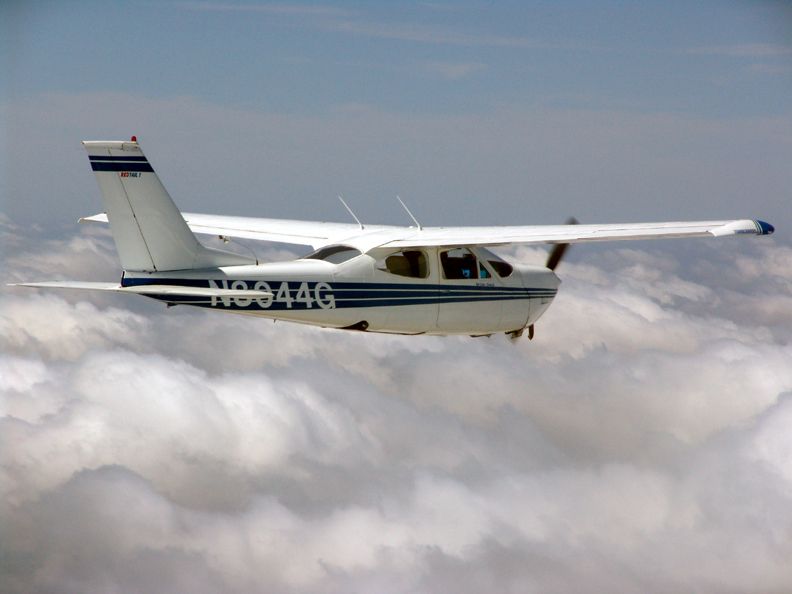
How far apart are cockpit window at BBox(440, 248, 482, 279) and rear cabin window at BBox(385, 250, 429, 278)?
0.59 meters

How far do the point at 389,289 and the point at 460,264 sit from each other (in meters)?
2.20

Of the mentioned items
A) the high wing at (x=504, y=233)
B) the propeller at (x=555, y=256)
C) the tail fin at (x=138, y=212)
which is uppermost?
the tail fin at (x=138, y=212)

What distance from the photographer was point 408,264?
73.2 ft

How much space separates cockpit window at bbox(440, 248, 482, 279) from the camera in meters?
22.8

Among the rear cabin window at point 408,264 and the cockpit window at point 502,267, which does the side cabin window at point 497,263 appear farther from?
the rear cabin window at point 408,264

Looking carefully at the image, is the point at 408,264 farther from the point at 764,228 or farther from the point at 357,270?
the point at 764,228

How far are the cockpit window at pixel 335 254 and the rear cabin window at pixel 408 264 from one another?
832 millimetres

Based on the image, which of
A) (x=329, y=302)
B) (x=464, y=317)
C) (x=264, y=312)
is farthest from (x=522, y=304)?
(x=264, y=312)

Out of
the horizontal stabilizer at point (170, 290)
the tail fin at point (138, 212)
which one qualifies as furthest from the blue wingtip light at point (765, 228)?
the tail fin at point (138, 212)

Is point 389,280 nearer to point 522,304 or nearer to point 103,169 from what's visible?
point 522,304

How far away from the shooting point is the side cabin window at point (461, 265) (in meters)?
22.8

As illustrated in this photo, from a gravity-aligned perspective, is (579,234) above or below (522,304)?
above

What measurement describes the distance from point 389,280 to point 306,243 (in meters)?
4.99

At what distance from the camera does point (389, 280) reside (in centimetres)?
2191
